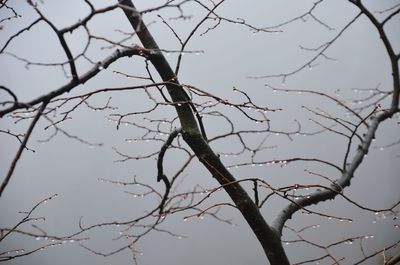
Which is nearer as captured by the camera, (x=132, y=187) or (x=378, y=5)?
(x=378, y=5)

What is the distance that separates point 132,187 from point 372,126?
4.28m

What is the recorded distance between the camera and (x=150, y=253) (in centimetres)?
513

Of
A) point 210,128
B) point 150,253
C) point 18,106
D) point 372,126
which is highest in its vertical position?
point 210,128

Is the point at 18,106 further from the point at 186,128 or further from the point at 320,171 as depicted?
the point at 320,171

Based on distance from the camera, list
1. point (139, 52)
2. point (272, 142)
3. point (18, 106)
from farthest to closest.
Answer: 1. point (272, 142)
2. point (139, 52)
3. point (18, 106)

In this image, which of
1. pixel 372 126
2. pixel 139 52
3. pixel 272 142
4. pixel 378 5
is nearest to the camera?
pixel 139 52

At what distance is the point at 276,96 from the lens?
489cm

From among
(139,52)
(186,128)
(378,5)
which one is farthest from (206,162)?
(378,5)

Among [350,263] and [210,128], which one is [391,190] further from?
[210,128]

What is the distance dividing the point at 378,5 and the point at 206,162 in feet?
15.4

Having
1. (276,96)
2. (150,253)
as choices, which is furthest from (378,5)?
(150,253)

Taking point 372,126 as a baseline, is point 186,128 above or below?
above

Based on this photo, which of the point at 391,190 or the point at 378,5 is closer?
the point at 378,5

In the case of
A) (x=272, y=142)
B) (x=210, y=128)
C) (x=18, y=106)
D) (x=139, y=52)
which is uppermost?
(x=210, y=128)
